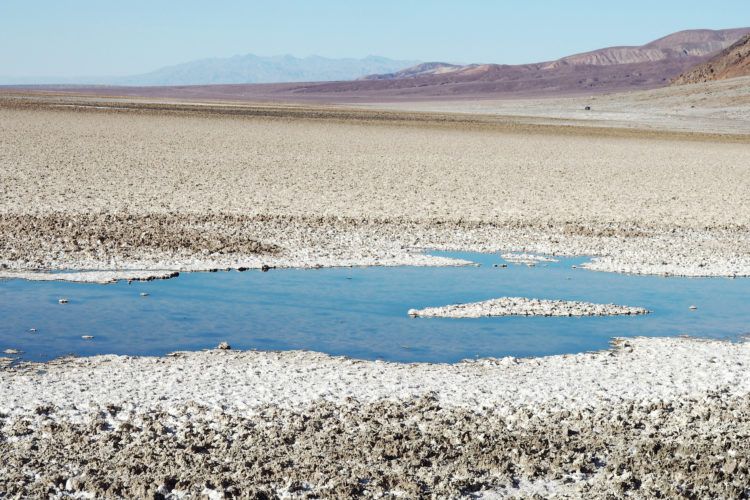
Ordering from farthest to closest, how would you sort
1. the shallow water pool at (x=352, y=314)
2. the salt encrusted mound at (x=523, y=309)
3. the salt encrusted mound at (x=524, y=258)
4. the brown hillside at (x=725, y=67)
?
the brown hillside at (x=725, y=67), the salt encrusted mound at (x=524, y=258), the salt encrusted mound at (x=523, y=309), the shallow water pool at (x=352, y=314)

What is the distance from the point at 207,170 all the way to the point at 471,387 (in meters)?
15.3

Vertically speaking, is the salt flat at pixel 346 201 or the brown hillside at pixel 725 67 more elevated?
the brown hillside at pixel 725 67

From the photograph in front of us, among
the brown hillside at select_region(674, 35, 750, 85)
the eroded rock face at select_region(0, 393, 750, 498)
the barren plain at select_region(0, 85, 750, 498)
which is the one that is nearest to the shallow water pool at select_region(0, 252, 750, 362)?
the barren plain at select_region(0, 85, 750, 498)

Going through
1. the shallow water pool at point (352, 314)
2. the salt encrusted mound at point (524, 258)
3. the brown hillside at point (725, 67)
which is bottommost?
the salt encrusted mound at point (524, 258)

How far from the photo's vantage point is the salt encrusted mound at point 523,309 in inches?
363

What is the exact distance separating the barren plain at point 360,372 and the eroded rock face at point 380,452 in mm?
16

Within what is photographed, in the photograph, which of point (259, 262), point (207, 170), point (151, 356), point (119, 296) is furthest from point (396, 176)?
point (151, 356)

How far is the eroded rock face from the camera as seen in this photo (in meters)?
5.30

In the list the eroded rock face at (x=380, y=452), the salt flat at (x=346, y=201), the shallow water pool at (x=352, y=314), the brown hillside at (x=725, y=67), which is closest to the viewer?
the eroded rock face at (x=380, y=452)

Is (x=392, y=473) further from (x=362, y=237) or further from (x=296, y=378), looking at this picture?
(x=362, y=237)

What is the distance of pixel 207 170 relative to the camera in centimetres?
2147

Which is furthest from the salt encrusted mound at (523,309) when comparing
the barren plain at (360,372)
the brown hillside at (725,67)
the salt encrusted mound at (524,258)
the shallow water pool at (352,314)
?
the brown hillside at (725,67)

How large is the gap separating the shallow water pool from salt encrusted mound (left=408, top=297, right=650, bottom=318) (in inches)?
4.7

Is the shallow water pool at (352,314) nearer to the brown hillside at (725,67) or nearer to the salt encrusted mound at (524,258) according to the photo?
the salt encrusted mound at (524,258)
